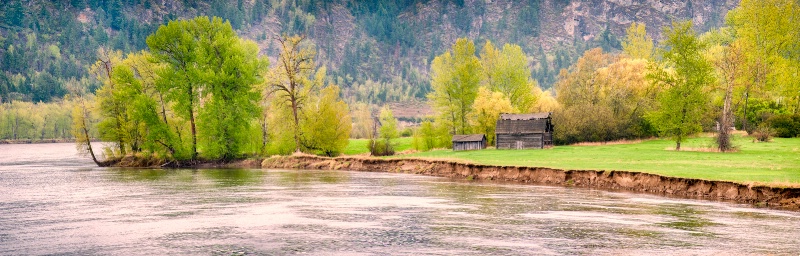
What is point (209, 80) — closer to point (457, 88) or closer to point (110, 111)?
point (110, 111)

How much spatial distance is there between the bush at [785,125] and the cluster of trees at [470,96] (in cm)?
2829

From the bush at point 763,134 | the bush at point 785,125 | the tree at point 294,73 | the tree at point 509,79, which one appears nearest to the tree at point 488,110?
the tree at point 509,79

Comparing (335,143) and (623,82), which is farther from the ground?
(623,82)

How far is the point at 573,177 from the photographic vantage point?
47.1 metres

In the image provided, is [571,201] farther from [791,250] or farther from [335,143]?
[335,143]

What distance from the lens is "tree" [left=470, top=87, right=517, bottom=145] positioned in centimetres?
8944

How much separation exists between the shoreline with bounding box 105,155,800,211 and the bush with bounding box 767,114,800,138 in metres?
39.1

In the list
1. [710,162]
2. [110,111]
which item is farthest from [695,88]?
[110,111]

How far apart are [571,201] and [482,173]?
58.8 ft

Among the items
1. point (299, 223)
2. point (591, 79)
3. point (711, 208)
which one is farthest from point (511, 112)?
point (299, 223)

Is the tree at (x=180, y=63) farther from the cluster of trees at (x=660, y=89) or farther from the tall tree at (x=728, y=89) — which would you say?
the tall tree at (x=728, y=89)

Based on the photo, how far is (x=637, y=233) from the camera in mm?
25484

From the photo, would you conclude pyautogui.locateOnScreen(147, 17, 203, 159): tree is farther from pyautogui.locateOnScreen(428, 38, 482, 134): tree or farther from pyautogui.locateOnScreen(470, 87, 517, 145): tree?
pyautogui.locateOnScreen(470, 87, 517, 145): tree

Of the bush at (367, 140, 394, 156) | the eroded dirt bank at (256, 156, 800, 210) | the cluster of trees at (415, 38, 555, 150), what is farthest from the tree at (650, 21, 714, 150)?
the bush at (367, 140, 394, 156)
